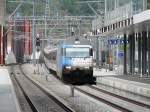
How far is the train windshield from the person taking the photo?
41969 millimetres

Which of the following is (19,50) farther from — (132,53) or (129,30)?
(129,30)

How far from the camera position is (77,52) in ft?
138

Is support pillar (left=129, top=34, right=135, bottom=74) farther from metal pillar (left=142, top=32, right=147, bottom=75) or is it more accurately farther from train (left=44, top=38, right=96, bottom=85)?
train (left=44, top=38, right=96, bottom=85)

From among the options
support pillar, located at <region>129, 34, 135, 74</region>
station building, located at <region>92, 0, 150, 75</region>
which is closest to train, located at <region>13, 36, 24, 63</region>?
station building, located at <region>92, 0, 150, 75</region>

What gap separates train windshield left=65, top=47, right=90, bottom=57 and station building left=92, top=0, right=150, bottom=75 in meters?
3.66

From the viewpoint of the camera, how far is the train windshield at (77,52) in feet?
138

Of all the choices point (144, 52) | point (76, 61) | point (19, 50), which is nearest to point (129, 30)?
point (144, 52)

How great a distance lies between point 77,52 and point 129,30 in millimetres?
7408

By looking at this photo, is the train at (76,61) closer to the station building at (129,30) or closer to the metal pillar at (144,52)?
the station building at (129,30)

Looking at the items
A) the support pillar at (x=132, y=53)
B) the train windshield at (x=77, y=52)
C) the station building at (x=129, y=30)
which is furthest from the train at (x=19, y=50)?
the train windshield at (x=77, y=52)

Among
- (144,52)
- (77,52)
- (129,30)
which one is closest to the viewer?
(77,52)

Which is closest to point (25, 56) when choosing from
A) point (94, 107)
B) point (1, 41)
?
point (1, 41)

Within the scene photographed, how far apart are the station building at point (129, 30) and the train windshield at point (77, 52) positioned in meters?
3.66

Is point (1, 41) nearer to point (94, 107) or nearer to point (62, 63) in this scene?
point (62, 63)
